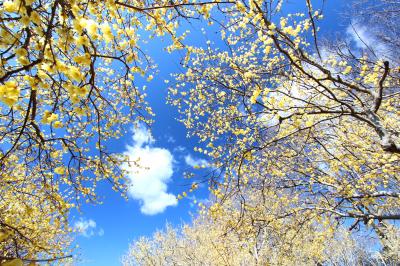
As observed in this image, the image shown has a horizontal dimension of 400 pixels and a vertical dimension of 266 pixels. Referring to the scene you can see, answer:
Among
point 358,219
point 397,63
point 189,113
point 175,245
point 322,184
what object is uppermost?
point 175,245

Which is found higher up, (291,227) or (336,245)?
(336,245)

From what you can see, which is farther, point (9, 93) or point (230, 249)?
point (230, 249)

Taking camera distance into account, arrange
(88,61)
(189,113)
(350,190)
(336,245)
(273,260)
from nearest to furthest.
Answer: (88,61) → (350,190) → (189,113) → (273,260) → (336,245)

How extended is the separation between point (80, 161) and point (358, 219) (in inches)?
234

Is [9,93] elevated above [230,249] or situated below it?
below

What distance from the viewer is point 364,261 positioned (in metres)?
26.2

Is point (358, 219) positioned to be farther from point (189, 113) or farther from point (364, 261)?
point (364, 261)

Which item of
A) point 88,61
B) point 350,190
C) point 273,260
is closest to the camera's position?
point 88,61

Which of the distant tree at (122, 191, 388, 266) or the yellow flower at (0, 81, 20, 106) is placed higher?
the distant tree at (122, 191, 388, 266)

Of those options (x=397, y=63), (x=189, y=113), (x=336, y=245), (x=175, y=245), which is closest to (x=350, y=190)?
(x=397, y=63)

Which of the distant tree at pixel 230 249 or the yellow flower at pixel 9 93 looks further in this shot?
the distant tree at pixel 230 249

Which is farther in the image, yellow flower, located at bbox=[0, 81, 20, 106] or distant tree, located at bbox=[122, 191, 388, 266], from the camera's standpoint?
distant tree, located at bbox=[122, 191, 388, 266]

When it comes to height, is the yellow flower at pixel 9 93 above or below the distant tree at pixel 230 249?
below

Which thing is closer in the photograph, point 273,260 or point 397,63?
point 397,63
